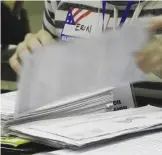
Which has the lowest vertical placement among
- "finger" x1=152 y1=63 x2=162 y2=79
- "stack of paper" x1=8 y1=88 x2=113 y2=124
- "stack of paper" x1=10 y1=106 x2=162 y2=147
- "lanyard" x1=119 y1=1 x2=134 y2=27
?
"stack of paper" x1=10 y1=106 x2=162 y2=147

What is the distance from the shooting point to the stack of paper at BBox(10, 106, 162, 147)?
0.60 metres

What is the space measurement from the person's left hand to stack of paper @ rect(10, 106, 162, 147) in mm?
89

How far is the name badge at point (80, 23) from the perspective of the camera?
1.06 m

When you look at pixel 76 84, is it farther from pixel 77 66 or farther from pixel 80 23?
pixel 80 23

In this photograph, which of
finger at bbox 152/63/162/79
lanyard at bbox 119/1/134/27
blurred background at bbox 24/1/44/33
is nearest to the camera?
finger at bbox 152/63/162/79

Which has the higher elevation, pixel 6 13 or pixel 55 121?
pixel 6 13

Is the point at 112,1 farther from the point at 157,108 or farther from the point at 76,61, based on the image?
the point at 76,61

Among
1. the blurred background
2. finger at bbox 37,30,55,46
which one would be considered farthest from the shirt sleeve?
the blurred background

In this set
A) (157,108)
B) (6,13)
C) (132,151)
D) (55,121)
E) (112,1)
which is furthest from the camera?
(6,13)

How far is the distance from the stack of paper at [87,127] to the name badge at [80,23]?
0.36 meters

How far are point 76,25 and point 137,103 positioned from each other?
1.12ft

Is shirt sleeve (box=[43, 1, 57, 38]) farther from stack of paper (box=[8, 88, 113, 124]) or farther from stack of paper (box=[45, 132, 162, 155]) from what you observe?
stack of paper (box=[45, 132, 162, 155])

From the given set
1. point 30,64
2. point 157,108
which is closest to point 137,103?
point 157,108

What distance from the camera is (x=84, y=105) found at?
77cm
